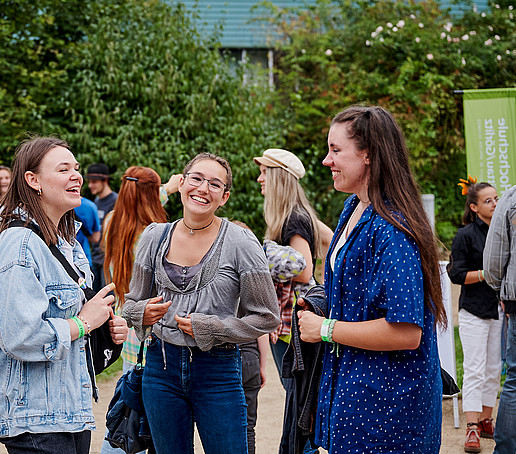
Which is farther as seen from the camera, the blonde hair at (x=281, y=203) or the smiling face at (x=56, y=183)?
the blonde hair at (x=281, y=203)

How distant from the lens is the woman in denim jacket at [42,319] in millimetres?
2621

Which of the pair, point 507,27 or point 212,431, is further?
point 507,27

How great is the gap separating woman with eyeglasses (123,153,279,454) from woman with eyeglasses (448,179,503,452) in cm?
280

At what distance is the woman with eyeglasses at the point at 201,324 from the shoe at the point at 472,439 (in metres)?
2.80

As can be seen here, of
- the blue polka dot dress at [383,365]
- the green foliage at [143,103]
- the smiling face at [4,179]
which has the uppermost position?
the green foliage at [143,103]

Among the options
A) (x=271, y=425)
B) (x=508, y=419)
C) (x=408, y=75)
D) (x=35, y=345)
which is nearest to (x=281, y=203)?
(x=508, y=419)

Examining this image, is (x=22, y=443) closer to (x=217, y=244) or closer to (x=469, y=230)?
(x=217, y=244)

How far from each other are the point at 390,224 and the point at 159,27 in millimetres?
10545

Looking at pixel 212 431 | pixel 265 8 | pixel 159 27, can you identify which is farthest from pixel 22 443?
pixel 265 8

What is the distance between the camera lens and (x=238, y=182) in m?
11.4

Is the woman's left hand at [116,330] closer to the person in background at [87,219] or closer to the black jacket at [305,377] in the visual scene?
the black jacket at [305,377]

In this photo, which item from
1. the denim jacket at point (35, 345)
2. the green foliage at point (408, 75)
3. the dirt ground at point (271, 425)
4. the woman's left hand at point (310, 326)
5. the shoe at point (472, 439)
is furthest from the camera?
the green foliage at point (408, 75)

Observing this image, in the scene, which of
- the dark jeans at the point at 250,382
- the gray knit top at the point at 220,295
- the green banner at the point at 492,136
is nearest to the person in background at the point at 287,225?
the dark jeans at the point at 250,382

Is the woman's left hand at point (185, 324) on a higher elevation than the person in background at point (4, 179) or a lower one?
lower
